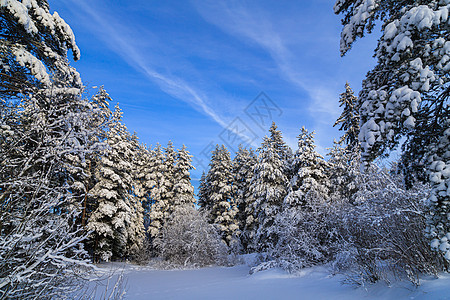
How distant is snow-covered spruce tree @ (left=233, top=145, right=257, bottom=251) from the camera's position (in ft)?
79.6

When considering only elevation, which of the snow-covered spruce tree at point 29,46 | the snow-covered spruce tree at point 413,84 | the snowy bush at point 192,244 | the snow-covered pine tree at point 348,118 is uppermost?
the snow-covered pine tree at point 348,118

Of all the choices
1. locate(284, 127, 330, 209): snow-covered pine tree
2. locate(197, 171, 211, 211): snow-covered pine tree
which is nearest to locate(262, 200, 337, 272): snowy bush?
locate(284, 127, 330, 209): snow-covered pine tree

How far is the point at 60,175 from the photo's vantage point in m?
5.03

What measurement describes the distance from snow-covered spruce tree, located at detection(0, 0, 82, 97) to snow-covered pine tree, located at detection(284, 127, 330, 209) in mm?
14364

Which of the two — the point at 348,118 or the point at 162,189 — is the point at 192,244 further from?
the point at 348,118

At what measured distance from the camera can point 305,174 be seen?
677 inches

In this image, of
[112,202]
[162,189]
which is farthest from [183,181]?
[112,202]

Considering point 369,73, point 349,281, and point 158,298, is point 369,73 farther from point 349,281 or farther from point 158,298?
point 158,298

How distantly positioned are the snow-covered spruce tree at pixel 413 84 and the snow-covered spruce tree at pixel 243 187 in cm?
1958

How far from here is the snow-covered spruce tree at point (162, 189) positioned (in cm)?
2503

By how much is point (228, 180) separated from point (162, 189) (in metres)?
7.59

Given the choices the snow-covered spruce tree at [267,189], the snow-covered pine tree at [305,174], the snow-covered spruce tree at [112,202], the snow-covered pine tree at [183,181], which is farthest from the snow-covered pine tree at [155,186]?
the snow-covered pine tree at [305,174]

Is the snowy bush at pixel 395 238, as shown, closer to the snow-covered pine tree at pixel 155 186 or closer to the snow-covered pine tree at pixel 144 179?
the snow-covered pine tree at pixel 155 186

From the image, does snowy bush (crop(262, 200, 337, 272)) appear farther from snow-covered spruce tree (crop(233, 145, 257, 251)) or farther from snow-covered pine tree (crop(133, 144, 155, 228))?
snow-covered pine tree (crop(133, 144, 155, 228))
